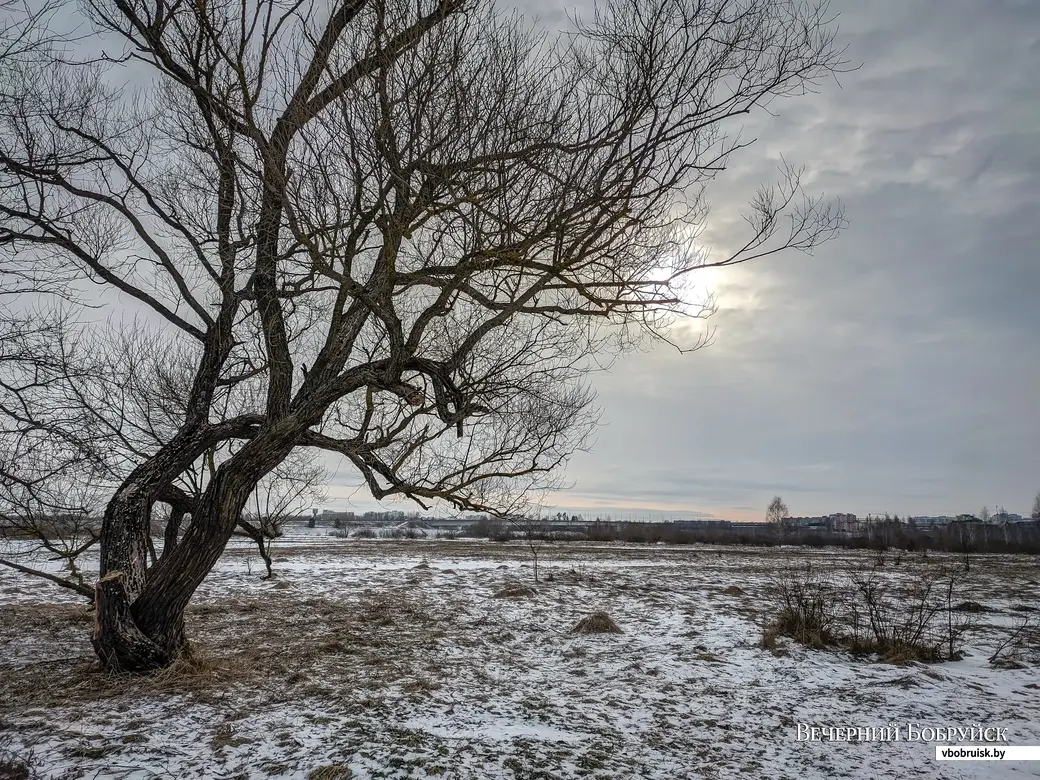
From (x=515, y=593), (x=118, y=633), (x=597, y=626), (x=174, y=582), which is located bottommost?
(x=515, y=593)

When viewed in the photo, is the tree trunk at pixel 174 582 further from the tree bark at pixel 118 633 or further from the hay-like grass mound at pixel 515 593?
the hay-like grass mound at pixel 515 593

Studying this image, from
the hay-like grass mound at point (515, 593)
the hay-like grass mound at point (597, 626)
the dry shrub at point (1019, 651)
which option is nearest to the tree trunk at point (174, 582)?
the hay-like grass mound at point (597, 626)

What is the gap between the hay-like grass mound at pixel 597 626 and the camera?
28.0 feet

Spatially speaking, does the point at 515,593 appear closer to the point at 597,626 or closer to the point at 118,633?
the point at 597,626

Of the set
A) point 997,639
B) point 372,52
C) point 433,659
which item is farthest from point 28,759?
point 997,639

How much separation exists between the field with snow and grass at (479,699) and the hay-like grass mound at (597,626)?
226mm

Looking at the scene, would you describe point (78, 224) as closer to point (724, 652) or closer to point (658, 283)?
point (658, 283)

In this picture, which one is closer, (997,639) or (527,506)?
(527,506)

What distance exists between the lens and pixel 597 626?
859cm

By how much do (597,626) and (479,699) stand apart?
366 cm

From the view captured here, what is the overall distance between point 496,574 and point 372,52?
14915 millimetres

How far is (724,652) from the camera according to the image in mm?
7320

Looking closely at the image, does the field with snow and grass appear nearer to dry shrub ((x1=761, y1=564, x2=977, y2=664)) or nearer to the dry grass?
the dry grass

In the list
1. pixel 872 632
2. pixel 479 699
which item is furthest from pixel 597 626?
pixel 872 632
